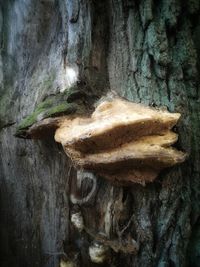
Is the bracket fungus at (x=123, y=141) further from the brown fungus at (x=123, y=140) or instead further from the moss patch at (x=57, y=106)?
the moss patch at (x=57, y=106)

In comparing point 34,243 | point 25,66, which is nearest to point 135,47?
point 25,66

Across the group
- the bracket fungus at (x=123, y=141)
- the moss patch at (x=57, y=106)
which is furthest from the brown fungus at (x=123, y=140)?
the moss patch at (x=57, y=106)

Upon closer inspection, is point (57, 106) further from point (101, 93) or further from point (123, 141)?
point (123, 141)

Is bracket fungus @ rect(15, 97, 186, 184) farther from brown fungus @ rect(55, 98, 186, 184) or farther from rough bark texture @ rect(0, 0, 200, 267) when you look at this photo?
rough bark texture @ rect(0, 0, 200, 267)

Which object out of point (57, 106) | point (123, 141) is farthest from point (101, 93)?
point (123, 141)

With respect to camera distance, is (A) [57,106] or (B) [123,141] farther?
(A) [57,106]

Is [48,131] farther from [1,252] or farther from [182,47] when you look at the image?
[1,252]

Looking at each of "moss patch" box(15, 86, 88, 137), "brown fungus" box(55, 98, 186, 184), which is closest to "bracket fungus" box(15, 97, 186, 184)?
"brown fungus" box(55, 98, 186, 184)
